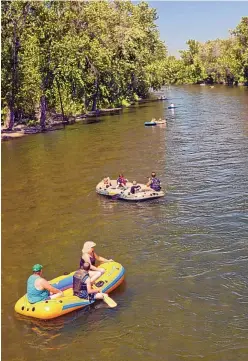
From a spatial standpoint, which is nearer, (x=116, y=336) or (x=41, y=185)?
(x=116, y=336)

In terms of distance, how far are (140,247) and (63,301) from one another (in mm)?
4767

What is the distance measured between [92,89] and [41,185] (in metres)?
37.0

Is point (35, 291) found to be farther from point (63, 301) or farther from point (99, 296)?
point (99, 296)

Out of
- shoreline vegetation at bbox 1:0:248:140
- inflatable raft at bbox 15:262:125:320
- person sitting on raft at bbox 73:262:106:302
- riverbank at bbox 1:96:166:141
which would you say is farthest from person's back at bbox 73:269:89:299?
shoreline vegetation at bbox 1:0:248:140

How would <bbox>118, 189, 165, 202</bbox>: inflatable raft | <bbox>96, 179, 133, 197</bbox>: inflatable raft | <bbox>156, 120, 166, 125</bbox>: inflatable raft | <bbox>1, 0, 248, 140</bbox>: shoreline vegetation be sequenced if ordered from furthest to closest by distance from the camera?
1. <bbox>156, 120, 166, 125</bbox>: inflatable raft
2. <bbox>1, 0, 248, 140</bbox>: shoreline vegetation
3. <bbox>96, 179, 133, 197</bbox>: inflatable raft
4. <bbox>118, 189, 165, 202</bbox>: inflatable raft

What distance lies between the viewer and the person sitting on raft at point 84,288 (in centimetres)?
1284

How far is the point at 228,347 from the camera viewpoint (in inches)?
431

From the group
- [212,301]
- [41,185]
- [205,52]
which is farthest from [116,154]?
[205,52]

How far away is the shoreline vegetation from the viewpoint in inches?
1772

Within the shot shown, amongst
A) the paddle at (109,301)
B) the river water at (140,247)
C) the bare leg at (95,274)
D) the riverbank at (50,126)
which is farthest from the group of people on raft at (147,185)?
the riverbank at (50,126)

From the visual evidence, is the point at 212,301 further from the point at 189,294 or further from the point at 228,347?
the point at 228,347

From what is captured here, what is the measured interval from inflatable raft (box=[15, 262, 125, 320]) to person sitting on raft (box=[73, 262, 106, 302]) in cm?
14

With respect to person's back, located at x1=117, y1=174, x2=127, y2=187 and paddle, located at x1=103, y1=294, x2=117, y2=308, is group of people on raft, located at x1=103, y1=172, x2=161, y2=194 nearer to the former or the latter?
person's back, located at x1=117, y1=174, x2=127, y2=187

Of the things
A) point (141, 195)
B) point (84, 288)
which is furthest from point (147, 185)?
point (84, 288)
